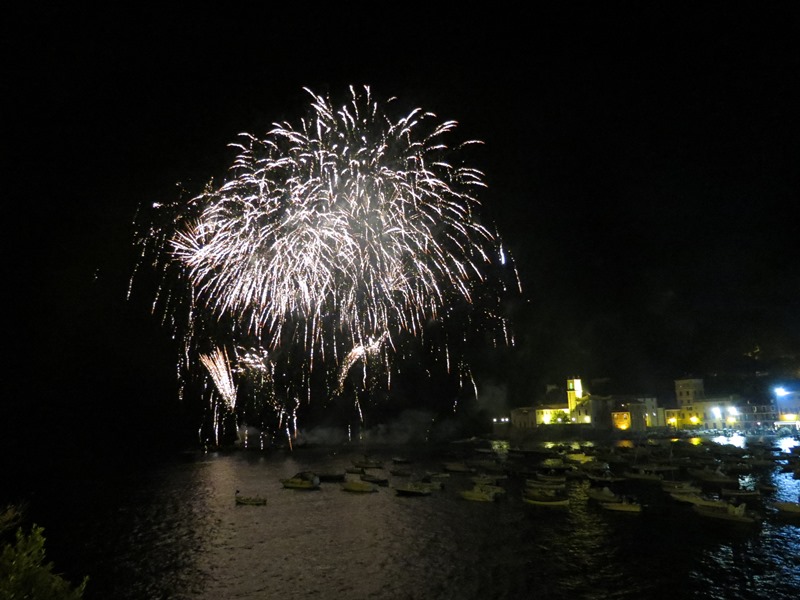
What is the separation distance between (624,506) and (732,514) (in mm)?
6026

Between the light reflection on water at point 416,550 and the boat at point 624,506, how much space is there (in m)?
0.66

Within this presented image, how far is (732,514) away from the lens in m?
31.5

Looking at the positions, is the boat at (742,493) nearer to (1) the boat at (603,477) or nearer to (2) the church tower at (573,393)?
(1) the boat at (603,477)

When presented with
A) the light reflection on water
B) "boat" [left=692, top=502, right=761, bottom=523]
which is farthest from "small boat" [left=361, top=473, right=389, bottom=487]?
"boat" [left=692, top=502, right=761, bottom=523]

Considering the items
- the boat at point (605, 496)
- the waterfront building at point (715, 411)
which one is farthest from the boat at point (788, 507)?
the waterfront building at point (715, 411)

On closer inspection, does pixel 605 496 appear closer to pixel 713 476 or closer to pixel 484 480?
pixel 484 480

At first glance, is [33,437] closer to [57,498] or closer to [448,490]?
[57,498]

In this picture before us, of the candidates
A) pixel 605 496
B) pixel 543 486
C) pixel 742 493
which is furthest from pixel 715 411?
pixel 605 496

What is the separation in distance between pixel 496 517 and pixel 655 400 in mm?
85818

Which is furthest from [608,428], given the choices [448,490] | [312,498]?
[312,498]

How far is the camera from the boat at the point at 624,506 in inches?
1353

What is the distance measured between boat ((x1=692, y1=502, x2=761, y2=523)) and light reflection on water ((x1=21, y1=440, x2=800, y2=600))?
47.8 inches

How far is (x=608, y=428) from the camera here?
320 ft

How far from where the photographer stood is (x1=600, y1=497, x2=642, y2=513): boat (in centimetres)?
3438
